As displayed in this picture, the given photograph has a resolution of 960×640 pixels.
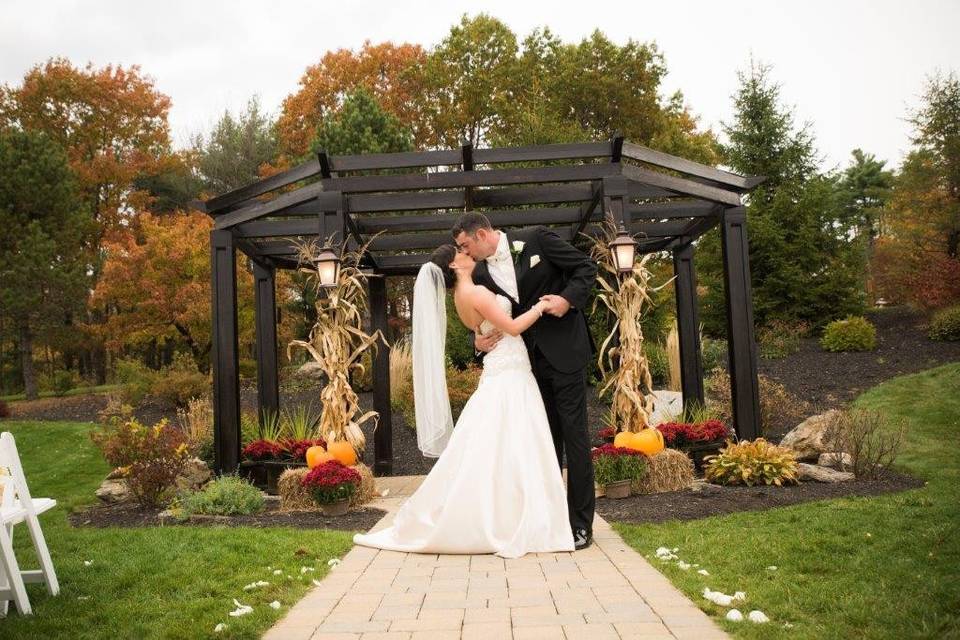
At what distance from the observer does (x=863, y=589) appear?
3416 millimetres

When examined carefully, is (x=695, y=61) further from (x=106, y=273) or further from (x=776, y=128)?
(x=106, y=273)

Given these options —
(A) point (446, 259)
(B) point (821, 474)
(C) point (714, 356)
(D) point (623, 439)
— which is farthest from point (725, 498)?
(C) point (714, 356)

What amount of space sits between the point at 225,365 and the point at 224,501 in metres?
1.96

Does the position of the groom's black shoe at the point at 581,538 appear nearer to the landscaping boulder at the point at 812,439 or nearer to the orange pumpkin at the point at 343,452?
the orange pumpkin at the point at 343,452

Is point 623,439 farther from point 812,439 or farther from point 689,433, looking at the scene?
point 812,439

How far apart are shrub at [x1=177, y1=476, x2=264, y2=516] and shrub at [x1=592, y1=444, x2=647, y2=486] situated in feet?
9.86

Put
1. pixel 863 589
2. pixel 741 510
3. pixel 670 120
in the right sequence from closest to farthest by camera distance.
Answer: pixel 863 589
pixel 741 510
pixel 670 120

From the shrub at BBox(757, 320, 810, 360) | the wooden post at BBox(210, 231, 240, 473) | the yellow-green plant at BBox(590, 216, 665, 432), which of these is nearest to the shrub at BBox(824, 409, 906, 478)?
the yellow-green plant at BBox(590, 216, 665, 432)

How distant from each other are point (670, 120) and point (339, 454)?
776 inches

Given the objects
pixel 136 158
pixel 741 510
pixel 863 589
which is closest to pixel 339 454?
pixel 741 510

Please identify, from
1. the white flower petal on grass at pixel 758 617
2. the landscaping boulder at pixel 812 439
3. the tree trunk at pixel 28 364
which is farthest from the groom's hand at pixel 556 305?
the tree trunk at pixel 28 364

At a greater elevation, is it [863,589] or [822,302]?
[822,302]

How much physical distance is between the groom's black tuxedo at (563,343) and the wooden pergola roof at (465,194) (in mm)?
2621

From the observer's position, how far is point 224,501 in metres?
6.55
